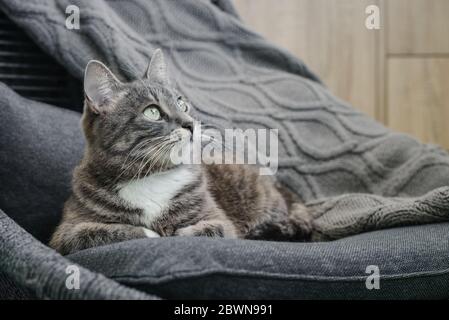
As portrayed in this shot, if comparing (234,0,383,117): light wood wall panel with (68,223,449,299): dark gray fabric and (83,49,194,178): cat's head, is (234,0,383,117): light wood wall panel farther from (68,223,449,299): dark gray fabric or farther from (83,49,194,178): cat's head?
(68,223,449,299): dark gray fabric

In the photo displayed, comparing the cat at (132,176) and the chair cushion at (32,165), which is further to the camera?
the chair cushion at (32,165)

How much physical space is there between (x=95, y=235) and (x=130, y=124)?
24 cm

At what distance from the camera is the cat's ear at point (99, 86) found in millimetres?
1063

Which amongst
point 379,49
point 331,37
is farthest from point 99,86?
point 379,49

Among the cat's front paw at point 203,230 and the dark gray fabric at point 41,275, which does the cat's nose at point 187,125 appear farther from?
Result: the dark gray fabric at point 41,275

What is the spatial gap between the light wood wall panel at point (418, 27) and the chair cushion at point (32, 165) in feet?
4.78

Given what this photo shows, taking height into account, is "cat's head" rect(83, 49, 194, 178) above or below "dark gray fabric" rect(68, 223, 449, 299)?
above

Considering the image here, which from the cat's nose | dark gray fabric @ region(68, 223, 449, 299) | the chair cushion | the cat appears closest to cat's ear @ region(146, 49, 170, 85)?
the cat

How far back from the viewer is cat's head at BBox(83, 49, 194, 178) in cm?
106

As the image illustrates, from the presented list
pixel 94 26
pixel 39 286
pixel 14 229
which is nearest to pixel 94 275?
pixel 39 286

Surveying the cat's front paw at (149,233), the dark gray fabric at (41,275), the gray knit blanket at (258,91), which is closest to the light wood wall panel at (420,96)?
the gray knit blanket at (258,91)

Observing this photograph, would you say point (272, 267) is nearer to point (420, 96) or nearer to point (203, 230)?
point (203, 230)
